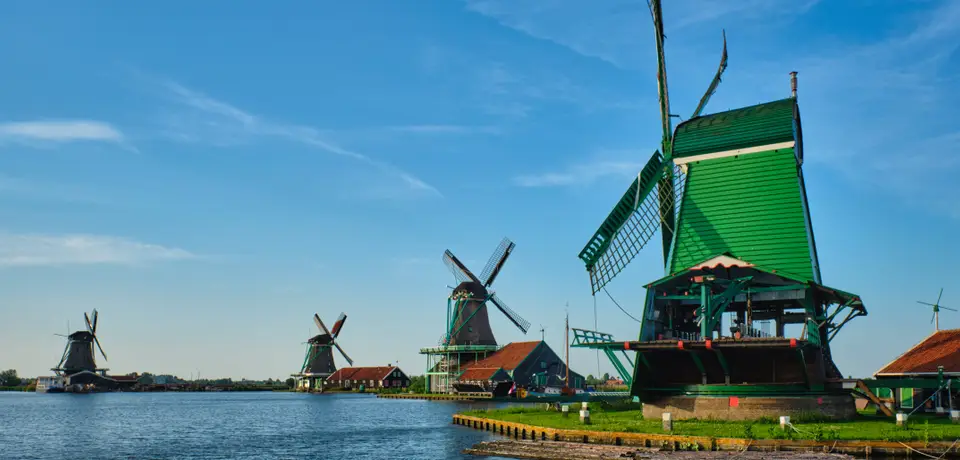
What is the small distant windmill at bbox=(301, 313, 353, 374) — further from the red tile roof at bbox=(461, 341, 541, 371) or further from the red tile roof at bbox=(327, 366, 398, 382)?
the red tile roof at bbox=(461, 341, 541, 371)

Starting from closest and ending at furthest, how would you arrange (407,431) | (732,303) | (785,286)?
(785,286) → (732,303) → (407,431)

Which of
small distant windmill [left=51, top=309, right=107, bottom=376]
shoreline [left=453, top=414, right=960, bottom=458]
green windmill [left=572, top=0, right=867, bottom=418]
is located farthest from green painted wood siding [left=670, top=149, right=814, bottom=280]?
small distant windmill [left=51, top=309, right=107, bottom=376]

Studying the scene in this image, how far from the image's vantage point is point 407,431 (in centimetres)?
4625

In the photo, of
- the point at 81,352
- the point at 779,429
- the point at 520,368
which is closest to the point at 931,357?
the point at 779,429

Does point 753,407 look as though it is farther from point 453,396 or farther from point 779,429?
point 453,396

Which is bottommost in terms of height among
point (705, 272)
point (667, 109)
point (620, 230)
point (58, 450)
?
point (58, 450)

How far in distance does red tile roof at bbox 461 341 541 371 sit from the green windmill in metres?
49.4

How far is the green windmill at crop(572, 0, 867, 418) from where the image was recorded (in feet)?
113

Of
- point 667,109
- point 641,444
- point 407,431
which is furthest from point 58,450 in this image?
point 667,109

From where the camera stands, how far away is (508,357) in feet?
299

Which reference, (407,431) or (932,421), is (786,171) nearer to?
(932,421)

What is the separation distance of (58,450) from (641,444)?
27.0 m

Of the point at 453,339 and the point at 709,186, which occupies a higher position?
the point at 709,186

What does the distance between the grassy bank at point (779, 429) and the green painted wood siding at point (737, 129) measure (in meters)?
12.3
